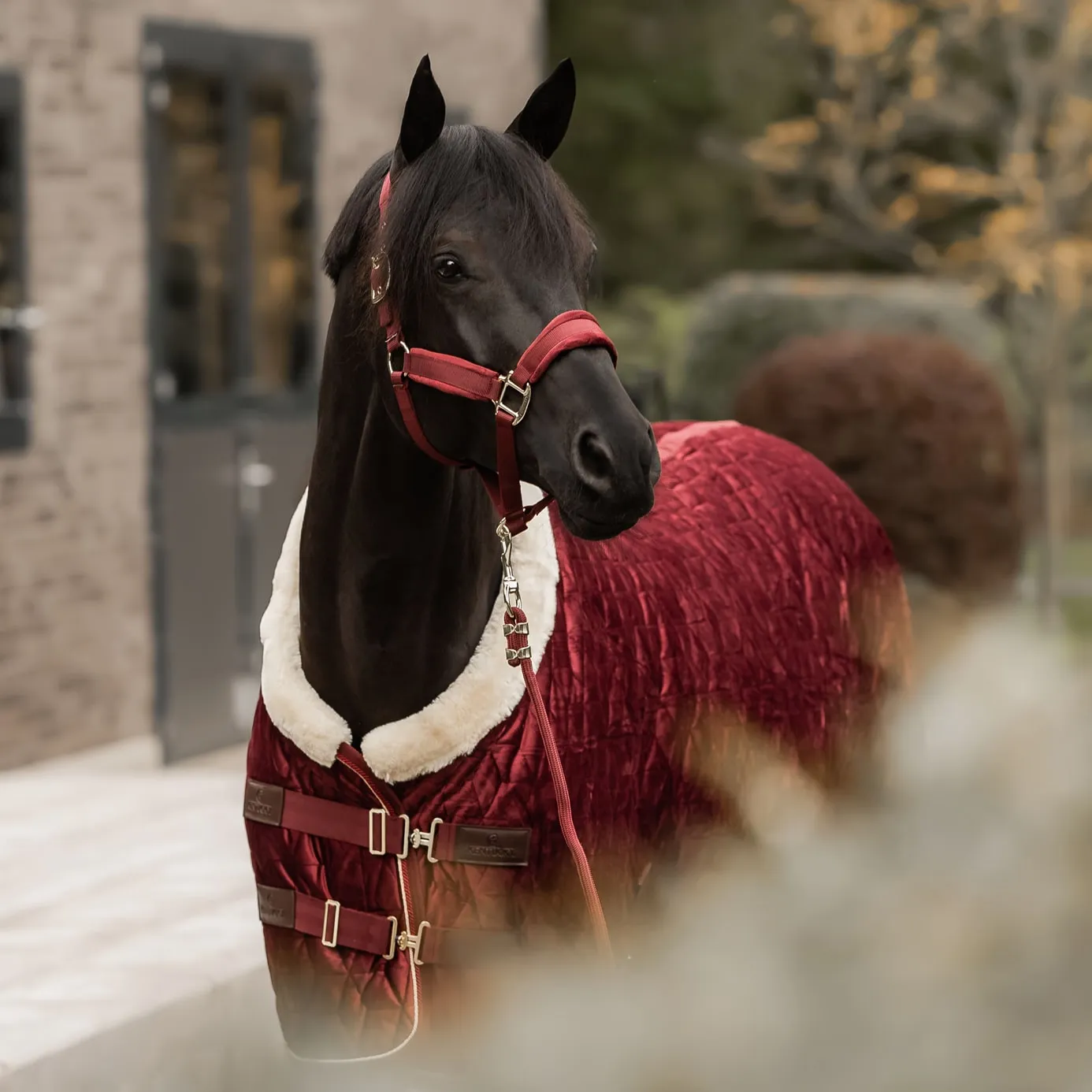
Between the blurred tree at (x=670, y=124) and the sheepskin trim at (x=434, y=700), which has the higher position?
the blurred tree at (x=670, y=124)

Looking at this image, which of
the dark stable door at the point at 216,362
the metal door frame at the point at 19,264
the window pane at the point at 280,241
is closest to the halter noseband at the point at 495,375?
the metal door frame at the point at 19,264

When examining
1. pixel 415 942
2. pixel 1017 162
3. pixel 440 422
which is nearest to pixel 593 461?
pixel 440 422

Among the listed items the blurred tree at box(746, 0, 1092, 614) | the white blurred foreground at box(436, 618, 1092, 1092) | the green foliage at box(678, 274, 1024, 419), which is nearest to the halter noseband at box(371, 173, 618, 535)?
the white blurred foreground at box(436, 618, 1092, 1092)

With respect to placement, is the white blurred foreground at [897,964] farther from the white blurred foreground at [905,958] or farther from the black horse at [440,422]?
the black horse at [440,422]

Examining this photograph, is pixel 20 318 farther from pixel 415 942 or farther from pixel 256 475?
pixel 415 942

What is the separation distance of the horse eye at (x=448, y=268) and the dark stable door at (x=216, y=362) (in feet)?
15.3

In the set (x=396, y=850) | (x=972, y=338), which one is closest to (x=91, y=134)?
(x=396, y=850)

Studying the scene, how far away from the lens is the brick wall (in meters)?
6.56

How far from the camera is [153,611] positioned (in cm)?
705

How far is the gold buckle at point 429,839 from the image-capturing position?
273 centimetres

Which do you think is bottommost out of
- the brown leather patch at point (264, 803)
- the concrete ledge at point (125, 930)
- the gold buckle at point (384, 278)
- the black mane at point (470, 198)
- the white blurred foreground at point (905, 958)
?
the concrete ledge at point (125, 930)

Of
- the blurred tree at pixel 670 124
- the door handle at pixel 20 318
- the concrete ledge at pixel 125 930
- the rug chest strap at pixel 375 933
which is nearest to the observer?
the rug chest strap at pixel 375 933

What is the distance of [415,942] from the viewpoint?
9.12 feet

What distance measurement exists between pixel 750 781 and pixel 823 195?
50.9ft
